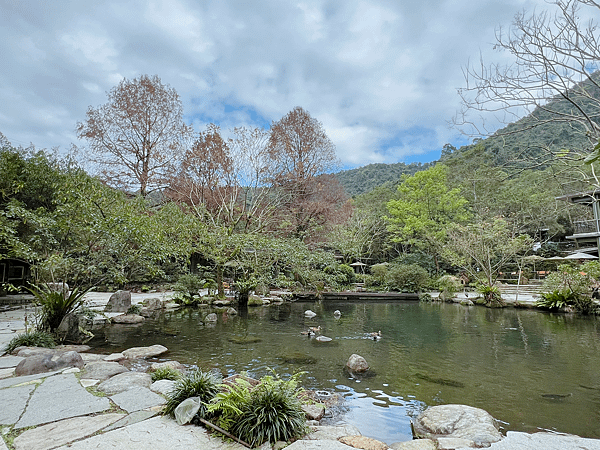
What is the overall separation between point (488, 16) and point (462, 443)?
4.75 m

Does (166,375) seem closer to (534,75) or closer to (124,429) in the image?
(124,429)

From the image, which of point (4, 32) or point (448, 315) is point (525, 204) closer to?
point (448, 315)

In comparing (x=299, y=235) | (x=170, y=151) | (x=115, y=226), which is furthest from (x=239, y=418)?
(x=170, y=151)

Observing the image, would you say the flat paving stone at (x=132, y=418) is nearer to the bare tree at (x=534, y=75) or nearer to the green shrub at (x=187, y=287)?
the bare tree at (x=534, y=75)

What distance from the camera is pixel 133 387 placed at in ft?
11.6

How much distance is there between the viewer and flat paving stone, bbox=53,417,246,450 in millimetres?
2209

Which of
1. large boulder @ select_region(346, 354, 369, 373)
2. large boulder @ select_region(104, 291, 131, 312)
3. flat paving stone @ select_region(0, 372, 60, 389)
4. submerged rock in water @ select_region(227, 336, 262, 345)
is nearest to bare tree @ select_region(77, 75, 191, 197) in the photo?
large boulder @ select_region(104, 291, 131, 312)

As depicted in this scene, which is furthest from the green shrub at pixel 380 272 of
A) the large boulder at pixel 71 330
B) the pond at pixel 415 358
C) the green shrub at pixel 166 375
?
the green shrub at pixel 166 375

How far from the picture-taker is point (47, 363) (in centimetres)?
416

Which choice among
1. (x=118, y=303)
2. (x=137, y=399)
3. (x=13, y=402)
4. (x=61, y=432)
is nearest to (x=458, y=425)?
(x=137, y=399)

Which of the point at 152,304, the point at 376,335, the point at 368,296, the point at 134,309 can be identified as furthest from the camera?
the point at 368,296

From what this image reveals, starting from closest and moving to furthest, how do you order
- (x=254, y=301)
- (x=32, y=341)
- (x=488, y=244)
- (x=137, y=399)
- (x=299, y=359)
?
1. (x=137, y=399)
2. (x=32, y=341)
3. (x=299, y=359)
4. (x=254, y=301)
5. (x=488, y=244)

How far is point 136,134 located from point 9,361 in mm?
14165

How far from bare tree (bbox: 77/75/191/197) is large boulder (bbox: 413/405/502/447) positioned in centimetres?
1589
